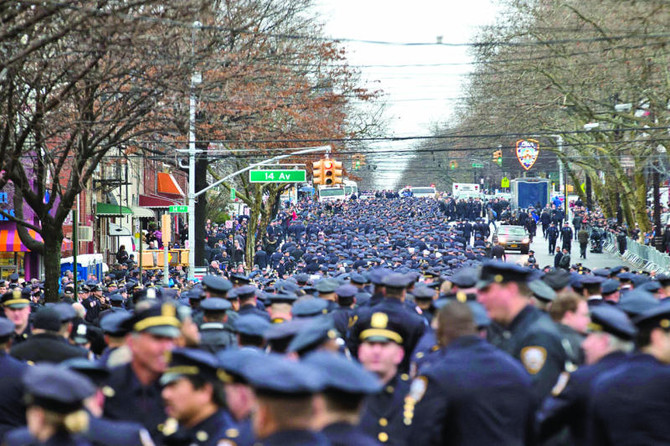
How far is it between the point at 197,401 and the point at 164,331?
53.9 inches

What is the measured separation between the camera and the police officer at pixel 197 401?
213 inches

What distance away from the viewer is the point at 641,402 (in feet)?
17.5

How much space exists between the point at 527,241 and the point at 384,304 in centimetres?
4227

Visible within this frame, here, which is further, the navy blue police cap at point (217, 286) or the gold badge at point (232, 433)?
the navy blue police cap at point (217, 286)

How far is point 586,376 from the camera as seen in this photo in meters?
5.87

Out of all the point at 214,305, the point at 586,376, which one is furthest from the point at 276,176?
the point at 586,376

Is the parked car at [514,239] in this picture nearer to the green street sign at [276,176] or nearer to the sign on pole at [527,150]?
the sign on pole at [527,150]

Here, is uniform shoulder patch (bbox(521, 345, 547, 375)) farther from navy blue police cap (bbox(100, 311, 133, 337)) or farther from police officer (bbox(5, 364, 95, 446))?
police officer (bbox(5, 364, 95, 446))

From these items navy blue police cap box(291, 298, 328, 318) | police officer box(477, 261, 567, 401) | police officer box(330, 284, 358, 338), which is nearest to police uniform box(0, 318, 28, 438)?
navy blue police cap box(291, 298, 328, 318)

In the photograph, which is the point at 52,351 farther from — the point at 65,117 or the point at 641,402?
the point at 65,117

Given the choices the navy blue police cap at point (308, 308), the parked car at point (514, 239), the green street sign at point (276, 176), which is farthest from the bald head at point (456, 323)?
the parked car at point (514, 239)

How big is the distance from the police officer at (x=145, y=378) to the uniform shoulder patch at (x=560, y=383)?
229 centimetres

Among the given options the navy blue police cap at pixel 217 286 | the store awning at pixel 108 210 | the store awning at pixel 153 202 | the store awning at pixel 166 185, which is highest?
the store awning at pixel 166 185

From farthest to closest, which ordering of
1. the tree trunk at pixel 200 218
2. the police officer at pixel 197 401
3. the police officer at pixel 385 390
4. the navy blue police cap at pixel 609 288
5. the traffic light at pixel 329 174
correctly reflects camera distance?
the tree trunk at pixel 200 218 → the traffic light at pixel 329 174 → the navy blue police cap at pixel 609 288 → the police officer at pixel 385 390 → the police officer at pixel 197 401
